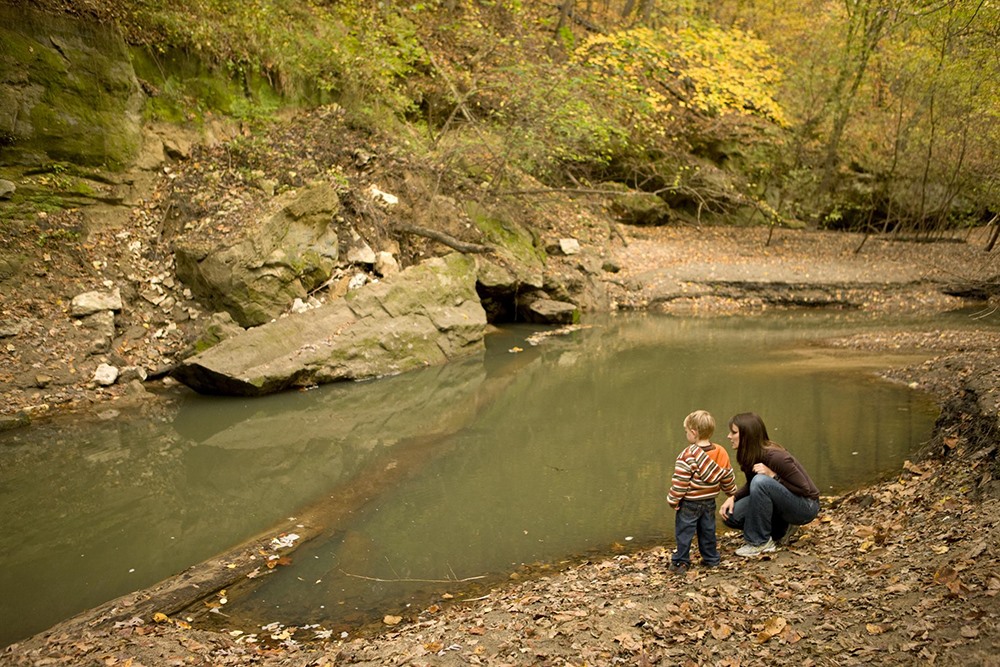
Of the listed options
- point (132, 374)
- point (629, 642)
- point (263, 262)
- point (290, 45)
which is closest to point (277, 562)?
point (629, 642)

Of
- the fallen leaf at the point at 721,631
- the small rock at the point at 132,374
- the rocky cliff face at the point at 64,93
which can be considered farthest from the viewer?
the rocky cliff face at the point at 64,93

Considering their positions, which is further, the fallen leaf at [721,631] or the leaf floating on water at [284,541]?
the leaf floating on water at [284,541]

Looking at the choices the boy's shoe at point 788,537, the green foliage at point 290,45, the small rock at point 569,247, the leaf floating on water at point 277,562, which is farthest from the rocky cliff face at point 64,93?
the boy's shoe at point 788,537

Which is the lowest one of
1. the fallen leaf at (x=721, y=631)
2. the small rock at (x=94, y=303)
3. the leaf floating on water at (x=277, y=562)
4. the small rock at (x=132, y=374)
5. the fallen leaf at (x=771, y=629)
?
the leaf floating on water at (x=277, y=562)

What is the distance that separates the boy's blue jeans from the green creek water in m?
1.20

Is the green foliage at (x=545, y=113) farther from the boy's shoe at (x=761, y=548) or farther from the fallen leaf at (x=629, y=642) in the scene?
the fallen leaf at (x=629, y=642)

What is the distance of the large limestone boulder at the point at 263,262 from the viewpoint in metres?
12.9

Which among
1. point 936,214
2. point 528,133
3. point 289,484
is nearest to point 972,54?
point 936,214

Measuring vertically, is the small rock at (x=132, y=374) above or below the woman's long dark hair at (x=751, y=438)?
below

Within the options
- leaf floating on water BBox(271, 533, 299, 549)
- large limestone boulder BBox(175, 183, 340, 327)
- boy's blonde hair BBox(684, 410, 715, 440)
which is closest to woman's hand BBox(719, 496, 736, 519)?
boy's blonde hair BBox(684, 410, 715, 440)

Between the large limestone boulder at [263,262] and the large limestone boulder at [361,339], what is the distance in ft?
2.74

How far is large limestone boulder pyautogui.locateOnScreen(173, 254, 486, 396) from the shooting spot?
454 inches

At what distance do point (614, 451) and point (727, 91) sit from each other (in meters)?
16.3

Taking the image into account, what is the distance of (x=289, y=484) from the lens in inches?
324
